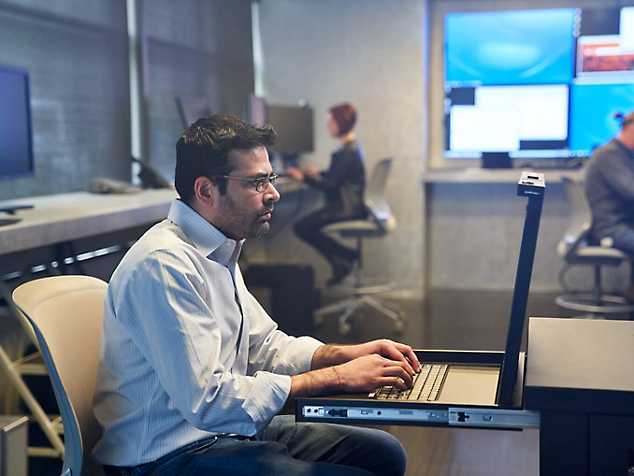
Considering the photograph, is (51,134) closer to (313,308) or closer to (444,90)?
(313,308)

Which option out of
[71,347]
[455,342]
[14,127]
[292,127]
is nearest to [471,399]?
[71,347]

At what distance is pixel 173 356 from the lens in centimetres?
126

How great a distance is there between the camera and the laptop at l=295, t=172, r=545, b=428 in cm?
111

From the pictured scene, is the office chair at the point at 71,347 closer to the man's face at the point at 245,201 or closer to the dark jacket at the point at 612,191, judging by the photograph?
the man's face at the point at 245,201

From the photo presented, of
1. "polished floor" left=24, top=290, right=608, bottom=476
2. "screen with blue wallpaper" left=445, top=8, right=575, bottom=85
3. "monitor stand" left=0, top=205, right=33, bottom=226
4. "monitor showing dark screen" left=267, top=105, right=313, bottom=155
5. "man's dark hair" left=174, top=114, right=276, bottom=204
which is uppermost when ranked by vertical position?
"screen with blue wallpaper" left=445, top=8, right=575, bottom=85

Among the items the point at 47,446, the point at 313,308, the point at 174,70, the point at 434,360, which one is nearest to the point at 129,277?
the point at 434,360

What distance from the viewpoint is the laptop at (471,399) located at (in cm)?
111

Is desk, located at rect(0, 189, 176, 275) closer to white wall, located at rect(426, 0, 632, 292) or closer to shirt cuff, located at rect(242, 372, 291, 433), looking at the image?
shirt cuff, located at rect(242, 372, 291, 433)

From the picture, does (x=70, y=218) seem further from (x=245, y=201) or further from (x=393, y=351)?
(x=393, y=351)

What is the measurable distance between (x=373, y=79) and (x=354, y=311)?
190 centimetres

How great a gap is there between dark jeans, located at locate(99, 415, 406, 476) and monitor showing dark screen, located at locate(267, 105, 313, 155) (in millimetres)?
4055

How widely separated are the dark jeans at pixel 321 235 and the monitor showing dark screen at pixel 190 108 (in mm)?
1034

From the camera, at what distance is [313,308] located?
183 inches

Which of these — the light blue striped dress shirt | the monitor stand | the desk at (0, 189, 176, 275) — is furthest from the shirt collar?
the monitor stand
